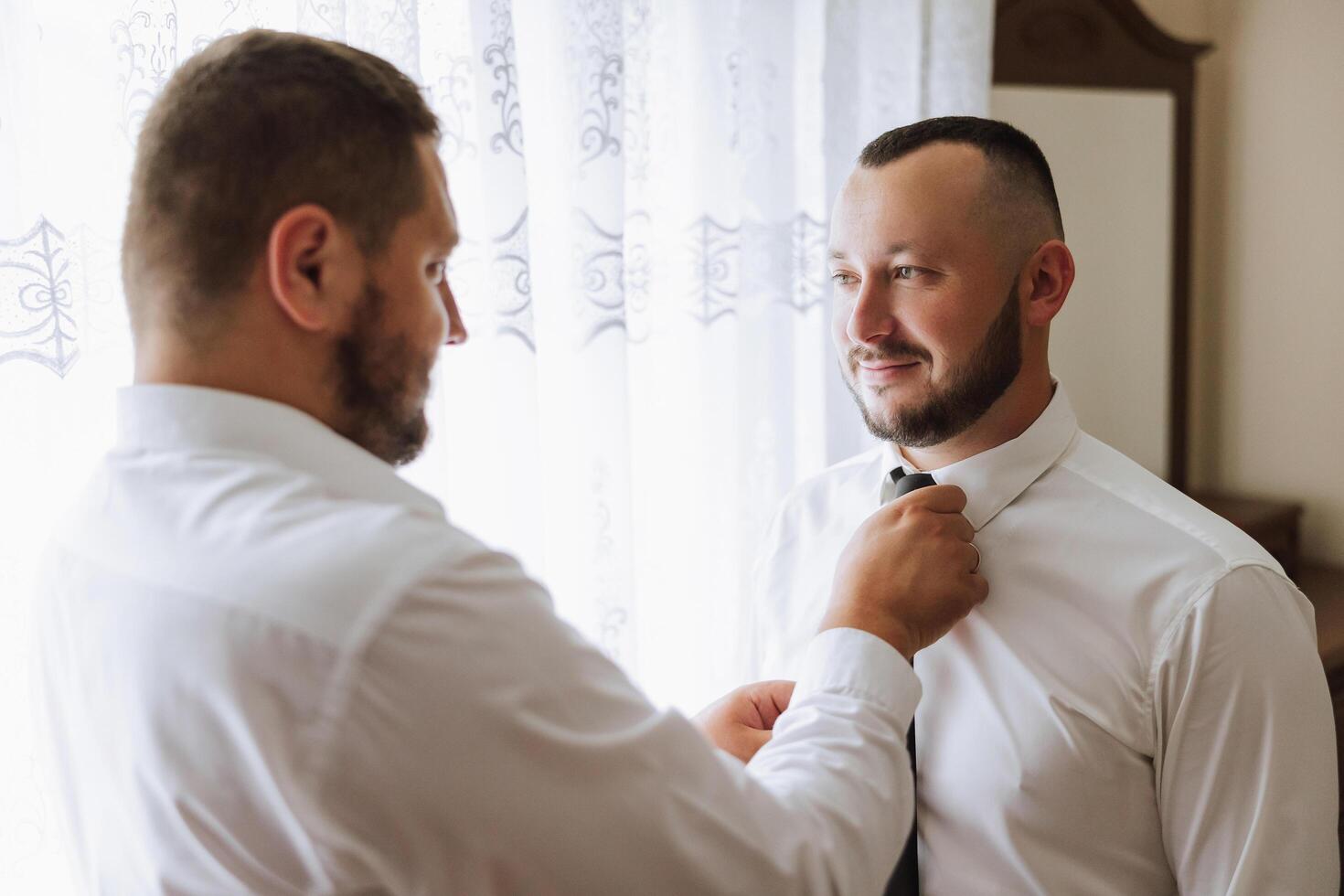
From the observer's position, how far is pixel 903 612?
1060 mm

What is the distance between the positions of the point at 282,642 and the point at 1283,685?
0.92 m

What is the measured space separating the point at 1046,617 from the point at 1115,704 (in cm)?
11

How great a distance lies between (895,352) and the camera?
1285mm

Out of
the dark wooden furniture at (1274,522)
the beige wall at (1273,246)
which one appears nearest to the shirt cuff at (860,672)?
the dark wooden furniture at (1274,522)

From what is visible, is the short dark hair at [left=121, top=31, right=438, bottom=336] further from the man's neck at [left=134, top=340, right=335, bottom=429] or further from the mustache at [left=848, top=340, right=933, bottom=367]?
the mustache at [left=848, top=340, right=933, bottom=367]

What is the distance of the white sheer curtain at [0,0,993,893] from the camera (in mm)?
1341

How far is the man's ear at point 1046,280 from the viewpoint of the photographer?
1.28 m

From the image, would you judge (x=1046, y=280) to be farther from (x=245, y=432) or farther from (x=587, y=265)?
(x=245, y=432)

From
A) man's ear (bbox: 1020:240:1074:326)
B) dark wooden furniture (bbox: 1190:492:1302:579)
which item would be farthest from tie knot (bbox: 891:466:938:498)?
dark wooden furniture (bbox: 1190:492:1302:579)

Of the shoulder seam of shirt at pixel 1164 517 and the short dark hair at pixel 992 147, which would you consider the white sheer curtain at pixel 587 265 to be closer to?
the short dark hair at pixel 992 147

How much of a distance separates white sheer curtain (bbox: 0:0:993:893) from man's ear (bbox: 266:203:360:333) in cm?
67

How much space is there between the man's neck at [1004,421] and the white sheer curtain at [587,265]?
698 mm

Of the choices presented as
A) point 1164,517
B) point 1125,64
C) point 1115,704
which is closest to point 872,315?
point 1164,517

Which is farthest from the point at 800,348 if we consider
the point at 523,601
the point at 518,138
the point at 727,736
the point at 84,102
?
the point at 523,601
